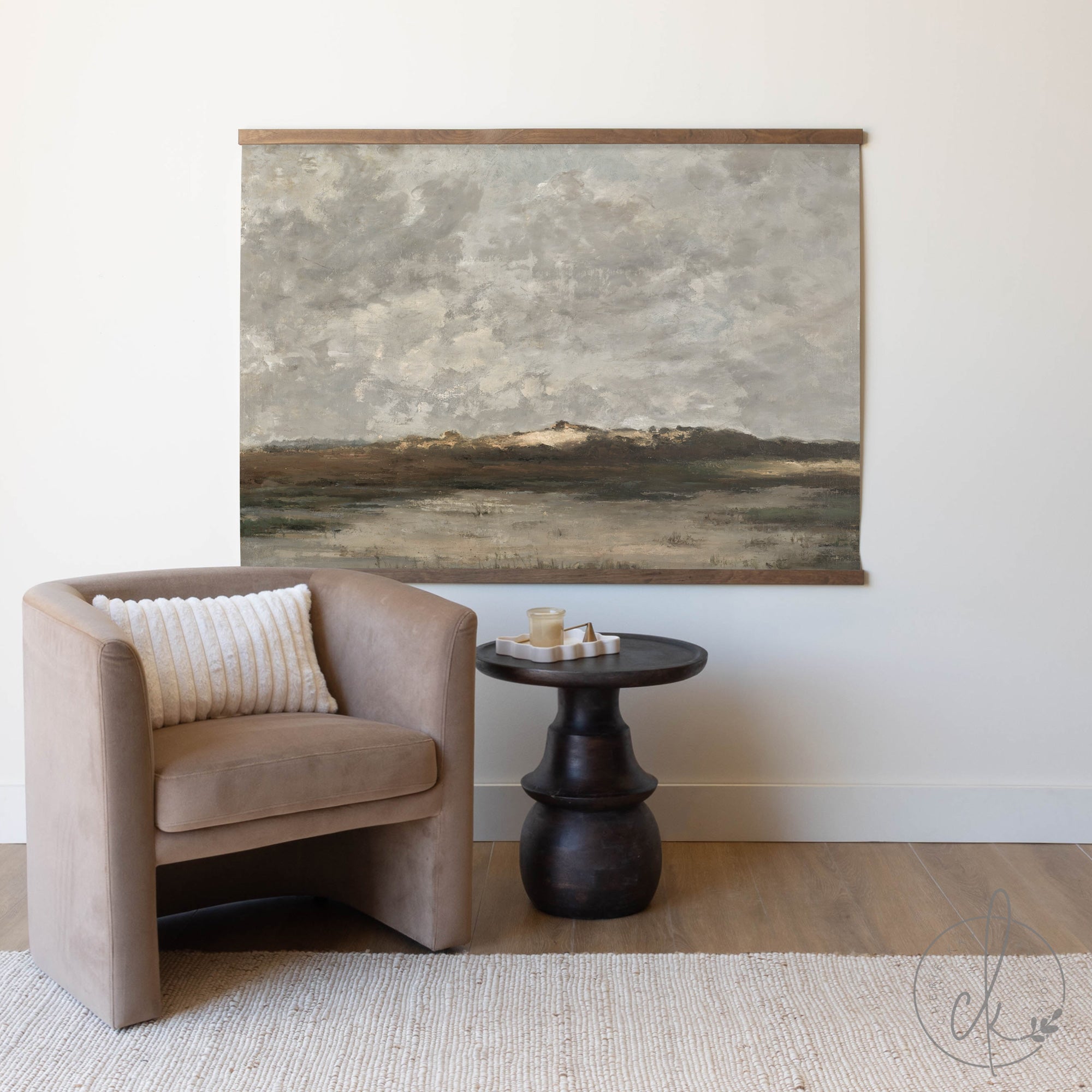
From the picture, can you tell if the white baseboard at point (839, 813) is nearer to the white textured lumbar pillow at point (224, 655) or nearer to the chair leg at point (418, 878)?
the chair leg at point (418, 878)

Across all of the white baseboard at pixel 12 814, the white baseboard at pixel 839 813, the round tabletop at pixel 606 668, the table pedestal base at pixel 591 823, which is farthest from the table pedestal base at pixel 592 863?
the white baseboard at pixel 12 814

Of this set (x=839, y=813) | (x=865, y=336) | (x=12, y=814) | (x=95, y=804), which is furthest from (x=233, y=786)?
(x=865, y=336)

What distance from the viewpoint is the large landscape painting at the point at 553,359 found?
2.87 metres

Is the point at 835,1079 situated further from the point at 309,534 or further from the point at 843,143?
the point at 843,143

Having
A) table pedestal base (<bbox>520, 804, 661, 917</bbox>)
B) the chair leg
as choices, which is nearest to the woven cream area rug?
the chair leg

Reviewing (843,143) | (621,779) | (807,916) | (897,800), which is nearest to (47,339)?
(621,779)

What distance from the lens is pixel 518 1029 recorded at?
1.90 m

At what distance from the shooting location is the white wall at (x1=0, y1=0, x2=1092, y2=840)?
2.85 m

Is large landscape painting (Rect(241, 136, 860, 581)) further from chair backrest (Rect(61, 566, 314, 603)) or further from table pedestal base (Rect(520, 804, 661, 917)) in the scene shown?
table pedestal base (Rect(520, 804, 661, 917))

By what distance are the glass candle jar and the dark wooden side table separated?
67mm

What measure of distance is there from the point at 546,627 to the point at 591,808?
43 centimetres

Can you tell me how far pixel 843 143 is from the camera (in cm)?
285

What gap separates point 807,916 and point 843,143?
2040 mm

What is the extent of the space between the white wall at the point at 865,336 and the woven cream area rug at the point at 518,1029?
0.87 meters
